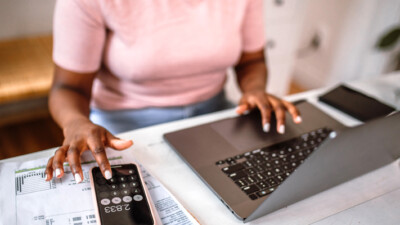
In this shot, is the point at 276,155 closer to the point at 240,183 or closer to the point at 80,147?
the point at 240,183

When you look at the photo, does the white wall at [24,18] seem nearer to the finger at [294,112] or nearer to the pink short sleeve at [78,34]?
the pink short sleeve at [78,34]

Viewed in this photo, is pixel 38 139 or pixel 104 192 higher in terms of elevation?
pixel 104 192

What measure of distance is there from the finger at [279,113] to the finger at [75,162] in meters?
0.39

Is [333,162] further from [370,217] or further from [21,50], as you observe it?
Answer: [21,50]

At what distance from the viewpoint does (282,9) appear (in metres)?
1.84

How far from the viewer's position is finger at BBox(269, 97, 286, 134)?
2.40 ft

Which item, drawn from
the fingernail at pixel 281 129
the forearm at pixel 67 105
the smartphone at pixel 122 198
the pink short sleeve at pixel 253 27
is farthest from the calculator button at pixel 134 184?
the pink short sleeve at pixel 253 27

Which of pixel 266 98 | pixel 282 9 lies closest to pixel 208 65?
pixel 266 98

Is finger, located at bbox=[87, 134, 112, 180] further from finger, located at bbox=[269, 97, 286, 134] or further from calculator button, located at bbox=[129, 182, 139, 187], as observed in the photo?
finger, located at bbox=[269, 97, 286, 134]

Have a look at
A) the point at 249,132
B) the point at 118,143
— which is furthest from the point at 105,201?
the point at 249,132

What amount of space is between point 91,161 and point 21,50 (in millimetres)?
1334

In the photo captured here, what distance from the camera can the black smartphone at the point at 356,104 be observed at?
842mm

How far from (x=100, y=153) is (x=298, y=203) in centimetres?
32

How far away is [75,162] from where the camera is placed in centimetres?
56
